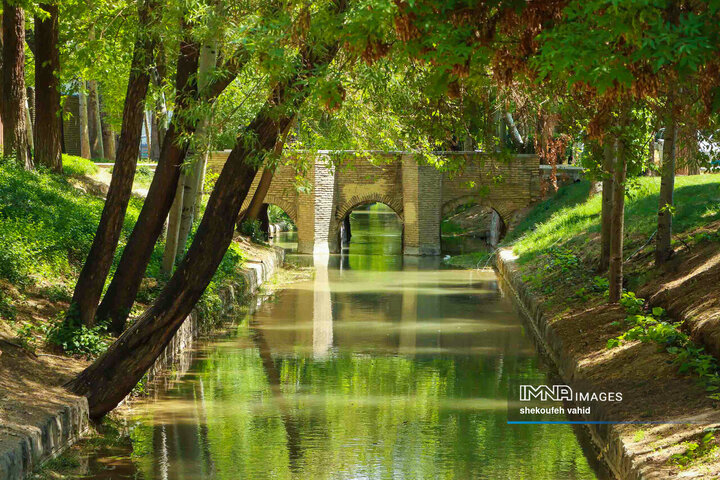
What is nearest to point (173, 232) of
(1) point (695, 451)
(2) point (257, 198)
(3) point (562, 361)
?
(3) point (562, 361)

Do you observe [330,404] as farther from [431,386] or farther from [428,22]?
[428,22]

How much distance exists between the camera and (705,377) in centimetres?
970

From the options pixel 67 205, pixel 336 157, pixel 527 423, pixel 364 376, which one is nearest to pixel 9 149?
pixel 67 205

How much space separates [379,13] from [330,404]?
6893mm

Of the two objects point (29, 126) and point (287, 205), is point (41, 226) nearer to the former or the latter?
point (29, 126)

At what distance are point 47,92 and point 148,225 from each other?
11.0m

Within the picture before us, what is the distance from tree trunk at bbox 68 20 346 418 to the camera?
9586 mm

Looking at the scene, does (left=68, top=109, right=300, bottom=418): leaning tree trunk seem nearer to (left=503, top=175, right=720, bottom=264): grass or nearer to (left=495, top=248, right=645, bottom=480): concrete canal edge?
(left=495, top=248, right=645, bottom=480): concrete canal edge

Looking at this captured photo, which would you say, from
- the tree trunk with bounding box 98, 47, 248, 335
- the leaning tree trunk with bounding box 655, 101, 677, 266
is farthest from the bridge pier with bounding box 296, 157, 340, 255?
the tree trunk with bounding box 98, 47, 248, 335

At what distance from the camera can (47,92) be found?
2222 cm

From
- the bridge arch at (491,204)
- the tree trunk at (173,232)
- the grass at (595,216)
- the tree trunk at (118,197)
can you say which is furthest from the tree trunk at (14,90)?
the bridge arch at (491,204)

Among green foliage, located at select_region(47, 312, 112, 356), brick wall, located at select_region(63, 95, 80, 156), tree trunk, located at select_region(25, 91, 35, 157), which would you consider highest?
brick wall, located at select_region(63, 95, 80, 156)

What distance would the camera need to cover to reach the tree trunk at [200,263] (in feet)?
31.4

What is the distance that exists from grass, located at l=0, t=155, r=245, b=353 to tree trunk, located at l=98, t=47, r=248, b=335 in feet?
2.54
